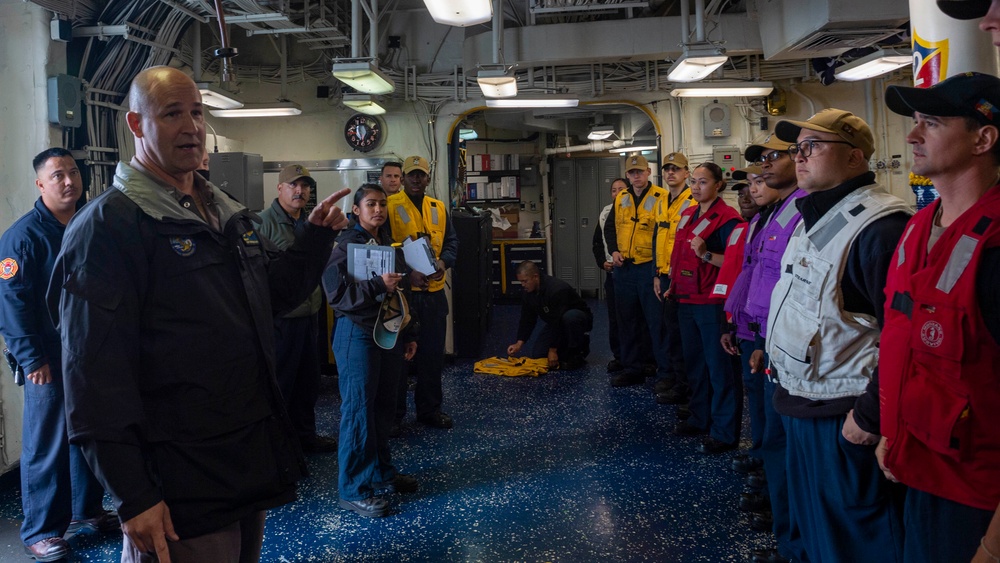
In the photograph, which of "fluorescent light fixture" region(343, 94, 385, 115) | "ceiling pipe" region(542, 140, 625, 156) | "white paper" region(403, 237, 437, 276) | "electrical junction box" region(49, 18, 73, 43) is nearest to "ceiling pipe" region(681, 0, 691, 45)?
"fluorescent light fixture" region(343, 94, 385, 115)

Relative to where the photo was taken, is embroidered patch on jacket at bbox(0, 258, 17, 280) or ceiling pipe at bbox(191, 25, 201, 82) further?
ceiling pipe at bbox(191, 25, 201, 82)

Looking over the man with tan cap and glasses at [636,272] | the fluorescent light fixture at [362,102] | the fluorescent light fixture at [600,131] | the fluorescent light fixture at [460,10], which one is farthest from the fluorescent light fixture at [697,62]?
the fluorescent light fixture at [600,131]

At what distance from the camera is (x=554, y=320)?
235 inches

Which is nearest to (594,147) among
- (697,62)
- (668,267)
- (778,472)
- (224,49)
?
(697,62)

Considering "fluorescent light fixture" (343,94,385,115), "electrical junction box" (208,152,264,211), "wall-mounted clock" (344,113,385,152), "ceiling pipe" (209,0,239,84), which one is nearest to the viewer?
"ceiling pipe" (209,0,239,84)

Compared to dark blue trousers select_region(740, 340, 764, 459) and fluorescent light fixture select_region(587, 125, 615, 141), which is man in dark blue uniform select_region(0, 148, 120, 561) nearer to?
dark blue trousers select_region(740, 340, 764, 459)

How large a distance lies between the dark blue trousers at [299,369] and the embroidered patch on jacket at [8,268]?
4.50ft

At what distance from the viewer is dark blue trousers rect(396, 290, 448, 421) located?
4.29 metres

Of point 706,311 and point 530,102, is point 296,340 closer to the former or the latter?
point 706,311

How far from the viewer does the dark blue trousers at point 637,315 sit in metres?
5.06

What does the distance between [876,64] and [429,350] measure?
4038 millimetres

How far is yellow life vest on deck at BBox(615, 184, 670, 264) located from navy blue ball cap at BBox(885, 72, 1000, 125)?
3.57m

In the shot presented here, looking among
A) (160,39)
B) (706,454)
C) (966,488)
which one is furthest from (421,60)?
(966,488)

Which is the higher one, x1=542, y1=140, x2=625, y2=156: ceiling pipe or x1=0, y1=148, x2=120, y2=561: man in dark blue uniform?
x1=542, y1=140, x2=625, y2=156: ceiling pipe
